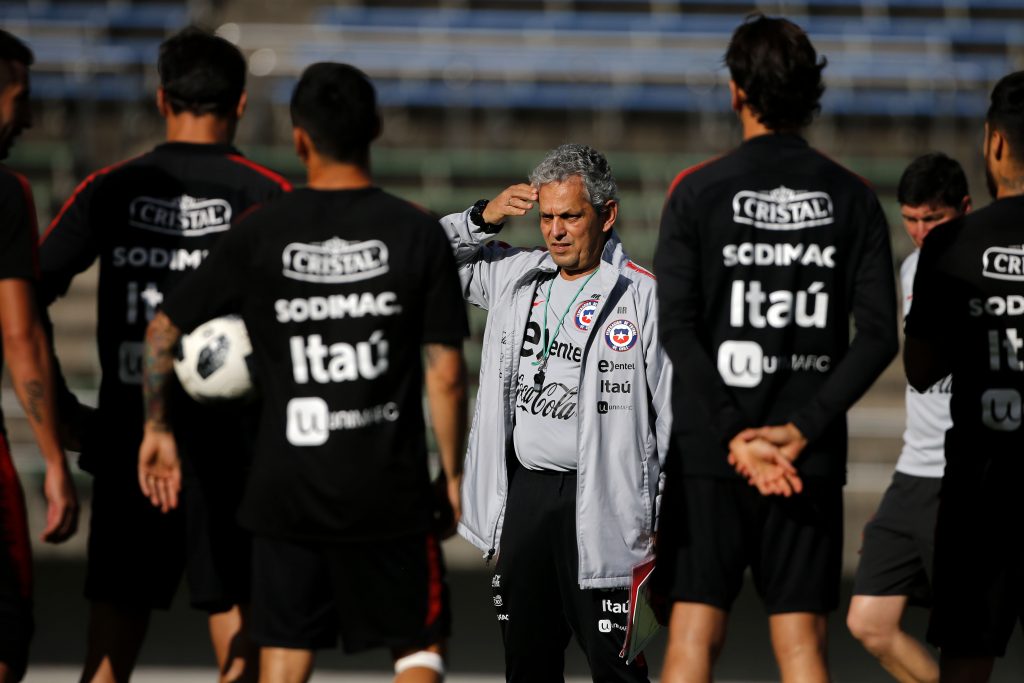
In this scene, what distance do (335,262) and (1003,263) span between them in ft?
6.92

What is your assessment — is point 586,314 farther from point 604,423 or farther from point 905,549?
point 905,549

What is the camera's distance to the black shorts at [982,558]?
4.23 metres

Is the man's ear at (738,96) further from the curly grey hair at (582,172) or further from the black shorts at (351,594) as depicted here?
the black shorts at (351,594)

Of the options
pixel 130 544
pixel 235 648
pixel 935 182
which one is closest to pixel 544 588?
pixel 235 648

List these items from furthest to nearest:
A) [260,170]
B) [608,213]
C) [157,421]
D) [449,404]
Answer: [608,213]
[260,170]
[157,421]
[449,404]

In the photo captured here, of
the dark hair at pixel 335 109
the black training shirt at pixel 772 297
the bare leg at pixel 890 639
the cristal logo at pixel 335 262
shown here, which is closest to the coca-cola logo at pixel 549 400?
the black training shirt at pixel 772 297

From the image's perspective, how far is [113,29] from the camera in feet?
46.5

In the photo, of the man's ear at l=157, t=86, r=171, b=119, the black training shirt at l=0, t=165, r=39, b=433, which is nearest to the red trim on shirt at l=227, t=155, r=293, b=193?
the man's ear at l=157, t=86, r=171, b=119

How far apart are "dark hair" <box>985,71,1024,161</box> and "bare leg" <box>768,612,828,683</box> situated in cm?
163

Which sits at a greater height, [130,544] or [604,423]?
[604,423]

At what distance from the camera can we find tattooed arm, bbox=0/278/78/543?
4004 mm

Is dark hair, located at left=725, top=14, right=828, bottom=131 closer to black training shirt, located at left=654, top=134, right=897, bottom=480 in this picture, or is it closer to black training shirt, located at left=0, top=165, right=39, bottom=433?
black training shirt, located at left=654, top=134, right=897, bottom=480

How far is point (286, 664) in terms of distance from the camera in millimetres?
3842

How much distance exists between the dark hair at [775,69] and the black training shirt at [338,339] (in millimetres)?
1052
